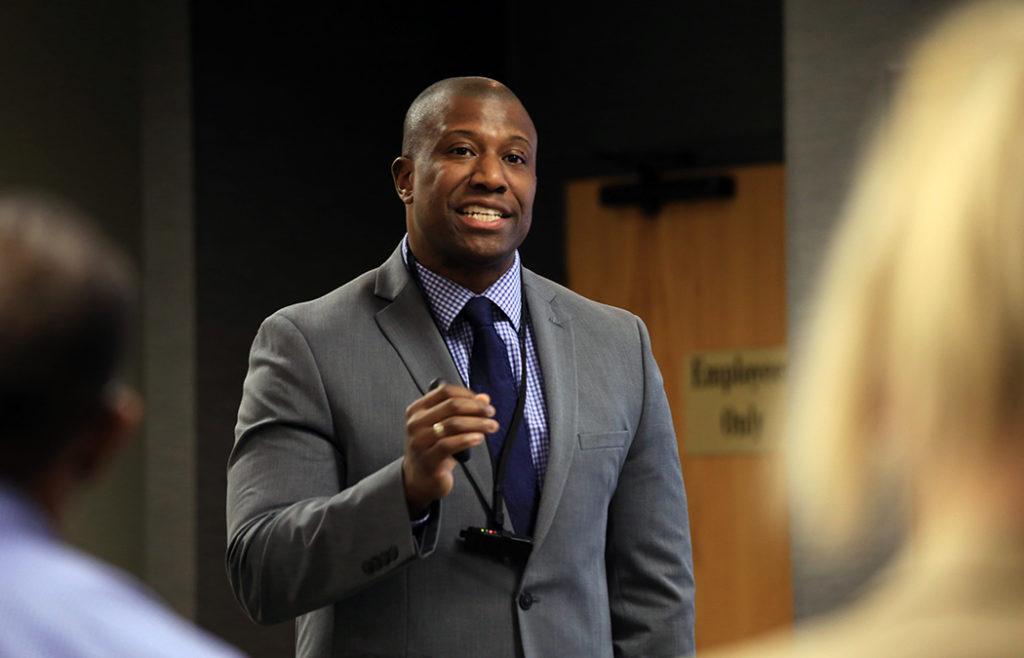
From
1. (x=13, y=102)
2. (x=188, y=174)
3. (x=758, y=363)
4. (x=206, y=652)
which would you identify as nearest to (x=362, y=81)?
(x=188, y=174)

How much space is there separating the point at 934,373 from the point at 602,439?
1.35 metres

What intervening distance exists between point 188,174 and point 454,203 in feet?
8.33

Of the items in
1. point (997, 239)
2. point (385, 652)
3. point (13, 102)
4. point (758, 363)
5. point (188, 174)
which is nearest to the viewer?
point (997, 239)

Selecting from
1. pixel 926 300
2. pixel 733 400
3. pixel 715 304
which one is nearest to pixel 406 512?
pixel 926 300

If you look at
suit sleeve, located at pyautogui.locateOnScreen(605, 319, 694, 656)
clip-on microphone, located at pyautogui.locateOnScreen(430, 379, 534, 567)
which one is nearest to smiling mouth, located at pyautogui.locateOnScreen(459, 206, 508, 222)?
clip-on microphone, located at pyautogui.locateOnScreen(430, 379, 534, 567)

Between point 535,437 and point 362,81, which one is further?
point 362,81

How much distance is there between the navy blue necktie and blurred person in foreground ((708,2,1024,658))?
1.20 m

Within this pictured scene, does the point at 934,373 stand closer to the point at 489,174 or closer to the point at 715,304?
the point at 489,174

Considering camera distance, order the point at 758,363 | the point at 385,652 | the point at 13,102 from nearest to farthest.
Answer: the point at 385,652, the point at 13,102, the point at 758,363

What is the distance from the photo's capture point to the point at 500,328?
2047 millimetres

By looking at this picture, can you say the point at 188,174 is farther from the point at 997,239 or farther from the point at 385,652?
the point at 997,239

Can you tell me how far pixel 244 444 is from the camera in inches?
74.7

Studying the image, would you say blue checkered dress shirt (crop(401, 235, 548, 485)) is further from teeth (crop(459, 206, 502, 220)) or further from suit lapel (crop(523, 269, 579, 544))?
teeth (crop(459, 206, 502, 220))

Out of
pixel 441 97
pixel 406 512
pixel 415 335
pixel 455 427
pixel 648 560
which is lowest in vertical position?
pixel 648 560
